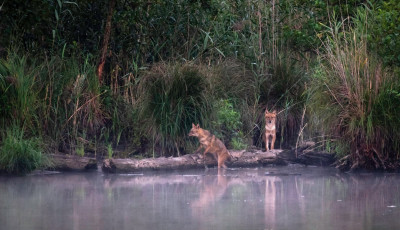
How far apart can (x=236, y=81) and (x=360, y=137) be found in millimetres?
3567

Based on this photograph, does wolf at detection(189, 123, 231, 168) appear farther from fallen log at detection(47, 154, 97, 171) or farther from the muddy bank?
fallen log at detection(47, 154, 97, 171)

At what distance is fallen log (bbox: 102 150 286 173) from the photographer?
10922 mm

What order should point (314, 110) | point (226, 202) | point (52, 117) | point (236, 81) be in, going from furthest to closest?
point (236, 81)
point (52, 117)
point (314, 110)
point (226, 202)

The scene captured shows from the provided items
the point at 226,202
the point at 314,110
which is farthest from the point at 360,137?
the point at 226,202

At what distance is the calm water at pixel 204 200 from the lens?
6898mm

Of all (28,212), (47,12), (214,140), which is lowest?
(28,212)

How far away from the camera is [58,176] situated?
416 inches

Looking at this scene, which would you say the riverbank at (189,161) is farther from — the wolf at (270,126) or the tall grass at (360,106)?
the tall grass at (360,106)

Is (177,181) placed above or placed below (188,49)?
below

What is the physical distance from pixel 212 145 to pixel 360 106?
257 centimetres

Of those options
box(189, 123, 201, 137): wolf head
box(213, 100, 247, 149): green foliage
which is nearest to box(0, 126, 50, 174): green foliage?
box(189, 123, 201, 137): wolf head

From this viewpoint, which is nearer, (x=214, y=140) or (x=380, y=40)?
(x=380, y=40)

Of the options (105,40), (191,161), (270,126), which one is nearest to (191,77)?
(191,161)

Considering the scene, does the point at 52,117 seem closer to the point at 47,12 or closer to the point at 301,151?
the point at 47,12
